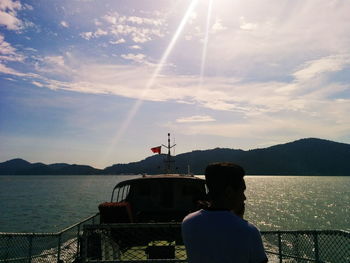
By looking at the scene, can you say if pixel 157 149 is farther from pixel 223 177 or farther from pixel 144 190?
pixel 223 177

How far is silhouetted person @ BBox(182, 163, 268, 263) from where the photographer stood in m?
2.26

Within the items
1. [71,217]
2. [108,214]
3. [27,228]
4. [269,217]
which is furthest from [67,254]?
[269,217]

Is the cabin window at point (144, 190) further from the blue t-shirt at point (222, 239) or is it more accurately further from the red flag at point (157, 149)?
the blue t-shirt at point (222, 239)

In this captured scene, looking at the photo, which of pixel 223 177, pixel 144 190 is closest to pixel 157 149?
pixel 144 190

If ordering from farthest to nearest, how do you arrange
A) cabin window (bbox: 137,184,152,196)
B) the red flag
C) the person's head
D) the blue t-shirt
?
the red flag, cabin window (bbox: 137,184,152,196), the person's head, the blue t-shirt

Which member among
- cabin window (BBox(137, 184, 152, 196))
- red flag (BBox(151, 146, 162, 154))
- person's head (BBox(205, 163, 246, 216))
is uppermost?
red flag (BBox(151, 146, 162, 154))

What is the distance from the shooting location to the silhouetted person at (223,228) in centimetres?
226

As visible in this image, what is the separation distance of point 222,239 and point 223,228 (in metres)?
0.07

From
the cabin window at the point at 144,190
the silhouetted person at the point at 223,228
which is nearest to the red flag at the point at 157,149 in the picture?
the cabin window at the point at 144,190

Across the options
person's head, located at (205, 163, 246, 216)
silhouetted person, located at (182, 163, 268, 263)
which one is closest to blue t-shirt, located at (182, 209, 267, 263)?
silhouetted person, located at (182, 163, 268, 263)

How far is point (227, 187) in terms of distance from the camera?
250cm

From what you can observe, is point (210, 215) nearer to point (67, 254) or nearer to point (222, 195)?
point (222, 195)

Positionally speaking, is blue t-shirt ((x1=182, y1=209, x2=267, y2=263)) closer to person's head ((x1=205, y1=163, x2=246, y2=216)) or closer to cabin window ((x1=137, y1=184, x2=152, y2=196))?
person's head ((x1=205, y1=163, x2=246, y2=216))

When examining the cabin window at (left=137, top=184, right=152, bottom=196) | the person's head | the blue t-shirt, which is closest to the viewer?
the blue t-shirt
